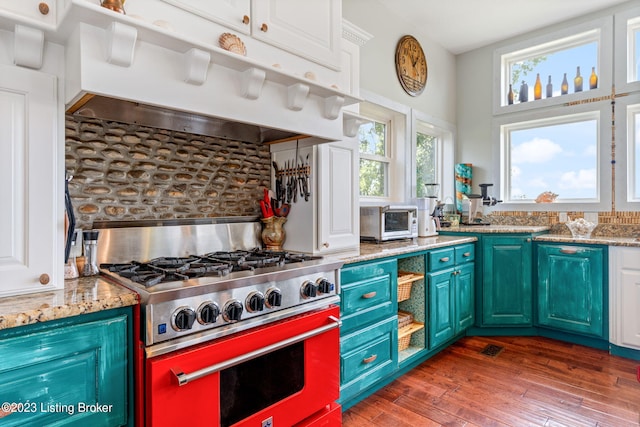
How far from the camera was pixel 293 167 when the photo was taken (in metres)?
2.22

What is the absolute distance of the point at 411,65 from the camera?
3605mm

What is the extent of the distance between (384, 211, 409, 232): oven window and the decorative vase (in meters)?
0.95

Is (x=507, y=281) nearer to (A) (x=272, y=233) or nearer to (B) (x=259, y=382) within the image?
(A) (x=272, y=233)

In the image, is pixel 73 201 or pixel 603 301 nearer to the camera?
pixel 73 201

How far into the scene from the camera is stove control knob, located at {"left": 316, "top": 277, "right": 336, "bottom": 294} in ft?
5.67

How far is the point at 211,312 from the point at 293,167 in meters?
1.16

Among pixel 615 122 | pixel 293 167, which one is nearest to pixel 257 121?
pixel 293 167

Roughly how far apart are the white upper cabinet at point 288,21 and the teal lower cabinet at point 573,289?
255 cm

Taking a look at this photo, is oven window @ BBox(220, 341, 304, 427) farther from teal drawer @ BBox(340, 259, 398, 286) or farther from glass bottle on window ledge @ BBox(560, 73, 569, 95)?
glass bottle on window ledge @ BBox(560, 73, 569, 95)

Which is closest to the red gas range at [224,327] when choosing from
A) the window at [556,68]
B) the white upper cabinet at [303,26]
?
the white upper cabinet at [303,26]

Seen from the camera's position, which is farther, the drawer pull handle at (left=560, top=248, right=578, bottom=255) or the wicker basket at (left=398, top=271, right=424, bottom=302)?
the drawer pull handle at (left=560, top=248, right=578, bottom=255)

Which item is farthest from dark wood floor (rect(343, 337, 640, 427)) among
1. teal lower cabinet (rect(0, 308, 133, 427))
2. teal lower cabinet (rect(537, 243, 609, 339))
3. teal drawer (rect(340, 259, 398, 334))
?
teal lower cabinet (rect(0, 308, 133, 427))

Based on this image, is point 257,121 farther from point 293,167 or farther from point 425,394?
point 425,394

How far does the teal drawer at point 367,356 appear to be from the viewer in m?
1.99
